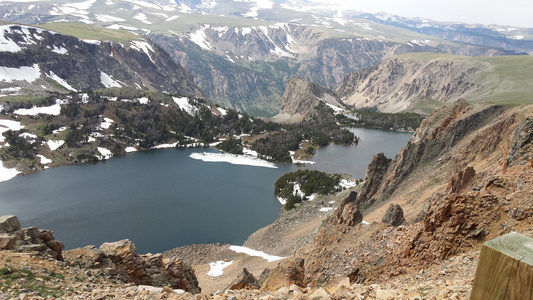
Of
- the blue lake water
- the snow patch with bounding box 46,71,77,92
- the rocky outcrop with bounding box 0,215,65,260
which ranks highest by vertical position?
the rocky outcrop with bounding box 0,215,65,260

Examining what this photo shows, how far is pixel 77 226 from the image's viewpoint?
6372 cm

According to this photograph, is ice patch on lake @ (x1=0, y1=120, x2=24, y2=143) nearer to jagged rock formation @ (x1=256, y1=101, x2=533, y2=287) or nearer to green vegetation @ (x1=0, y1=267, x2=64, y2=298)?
jagged rock formation @ (x1=256, y1=101, x2=533, y2=287)

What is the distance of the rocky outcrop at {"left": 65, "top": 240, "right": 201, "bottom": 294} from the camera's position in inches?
676

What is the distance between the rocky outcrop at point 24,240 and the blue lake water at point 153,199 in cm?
3875

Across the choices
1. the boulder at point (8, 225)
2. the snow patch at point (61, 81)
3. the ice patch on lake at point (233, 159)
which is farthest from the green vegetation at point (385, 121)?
the boulder at point (8, 225)

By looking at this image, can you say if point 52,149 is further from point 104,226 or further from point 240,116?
point 240,116

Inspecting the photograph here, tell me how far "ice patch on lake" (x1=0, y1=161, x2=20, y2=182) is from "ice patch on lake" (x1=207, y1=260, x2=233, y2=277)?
263ft

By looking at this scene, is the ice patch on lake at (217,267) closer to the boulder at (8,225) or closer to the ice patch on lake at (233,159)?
the boulder at (8,225)

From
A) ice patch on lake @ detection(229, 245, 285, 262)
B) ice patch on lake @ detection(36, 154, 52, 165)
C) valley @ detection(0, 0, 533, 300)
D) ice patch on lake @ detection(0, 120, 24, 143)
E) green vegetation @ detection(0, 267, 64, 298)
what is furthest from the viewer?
ice patch on lake @ detection(0, 120, 24, 143)

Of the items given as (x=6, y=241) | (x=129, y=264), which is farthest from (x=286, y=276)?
(x=6, y=241)

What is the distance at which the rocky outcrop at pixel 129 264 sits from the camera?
17.2m

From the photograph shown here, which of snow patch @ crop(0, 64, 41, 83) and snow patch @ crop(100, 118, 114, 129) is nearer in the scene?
snow patch @ crop(100, 118, 114, 129)

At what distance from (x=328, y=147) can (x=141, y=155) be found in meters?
68.7

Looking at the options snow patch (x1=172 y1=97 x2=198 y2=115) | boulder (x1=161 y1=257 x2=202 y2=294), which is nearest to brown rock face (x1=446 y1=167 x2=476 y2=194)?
boulder (x1=161 y1=257 x2=202 y2=294)
